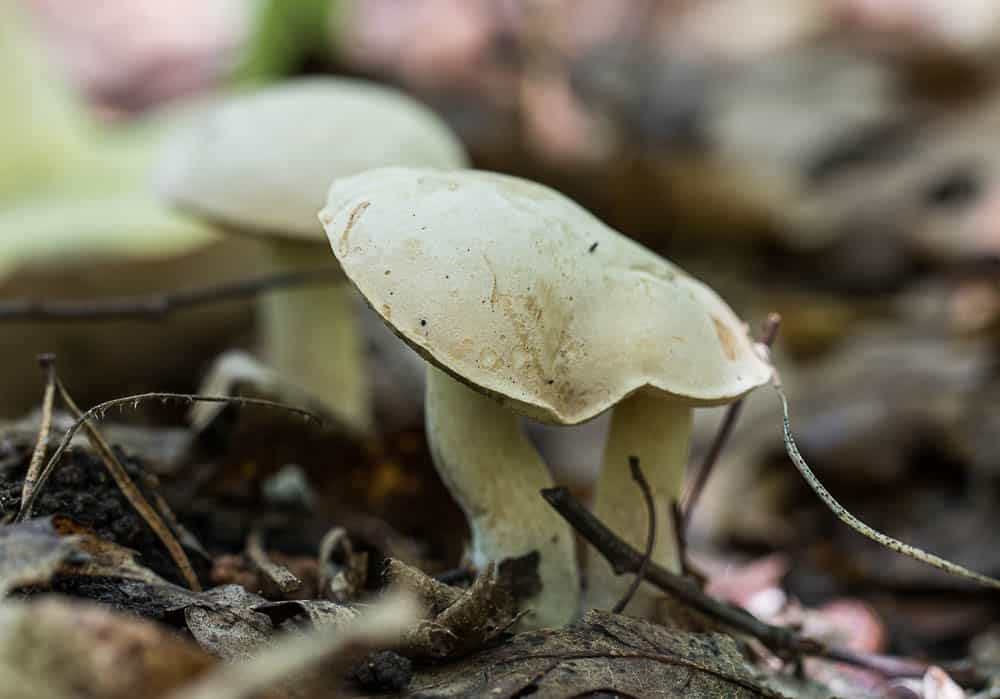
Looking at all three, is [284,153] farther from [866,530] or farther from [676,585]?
[866,530]

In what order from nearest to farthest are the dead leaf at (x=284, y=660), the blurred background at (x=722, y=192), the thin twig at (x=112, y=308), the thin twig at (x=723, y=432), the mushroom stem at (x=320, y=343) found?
the dead leaf at (x=284, y=660)
the thin twig at (x=723, y=432)
the thin twig at (x=112, y=308)
the mushroom stem at (x=320, y=343)
the blurred background at (x=722, y=192)

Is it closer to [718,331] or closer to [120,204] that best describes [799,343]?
[120,204]

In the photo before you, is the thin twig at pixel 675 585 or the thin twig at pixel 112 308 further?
the thin twig at pixel 112 308

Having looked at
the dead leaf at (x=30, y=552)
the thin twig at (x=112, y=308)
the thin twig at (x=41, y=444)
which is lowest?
the thin twig at (x=112, y=308)

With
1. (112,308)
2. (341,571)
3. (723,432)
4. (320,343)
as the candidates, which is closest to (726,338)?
(723,432)

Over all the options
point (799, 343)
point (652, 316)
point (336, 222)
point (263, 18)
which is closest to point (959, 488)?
point (799, 343)

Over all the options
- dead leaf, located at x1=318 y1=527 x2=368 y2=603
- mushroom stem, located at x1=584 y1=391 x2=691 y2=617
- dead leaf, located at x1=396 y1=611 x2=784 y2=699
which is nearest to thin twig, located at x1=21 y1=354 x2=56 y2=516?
dead leaf, located at x1=318 y1=527 x2=368 y2=603

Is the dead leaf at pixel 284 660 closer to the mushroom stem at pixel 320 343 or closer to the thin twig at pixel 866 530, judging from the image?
the thin twig at pixel 866 530

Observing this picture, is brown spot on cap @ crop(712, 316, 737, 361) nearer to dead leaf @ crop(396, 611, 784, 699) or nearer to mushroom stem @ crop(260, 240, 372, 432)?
dead leaf @ crop(396, 611, 784, 699)

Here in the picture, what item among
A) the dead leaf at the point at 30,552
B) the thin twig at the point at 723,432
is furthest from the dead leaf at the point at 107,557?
the thin twig at the point at 723,432
